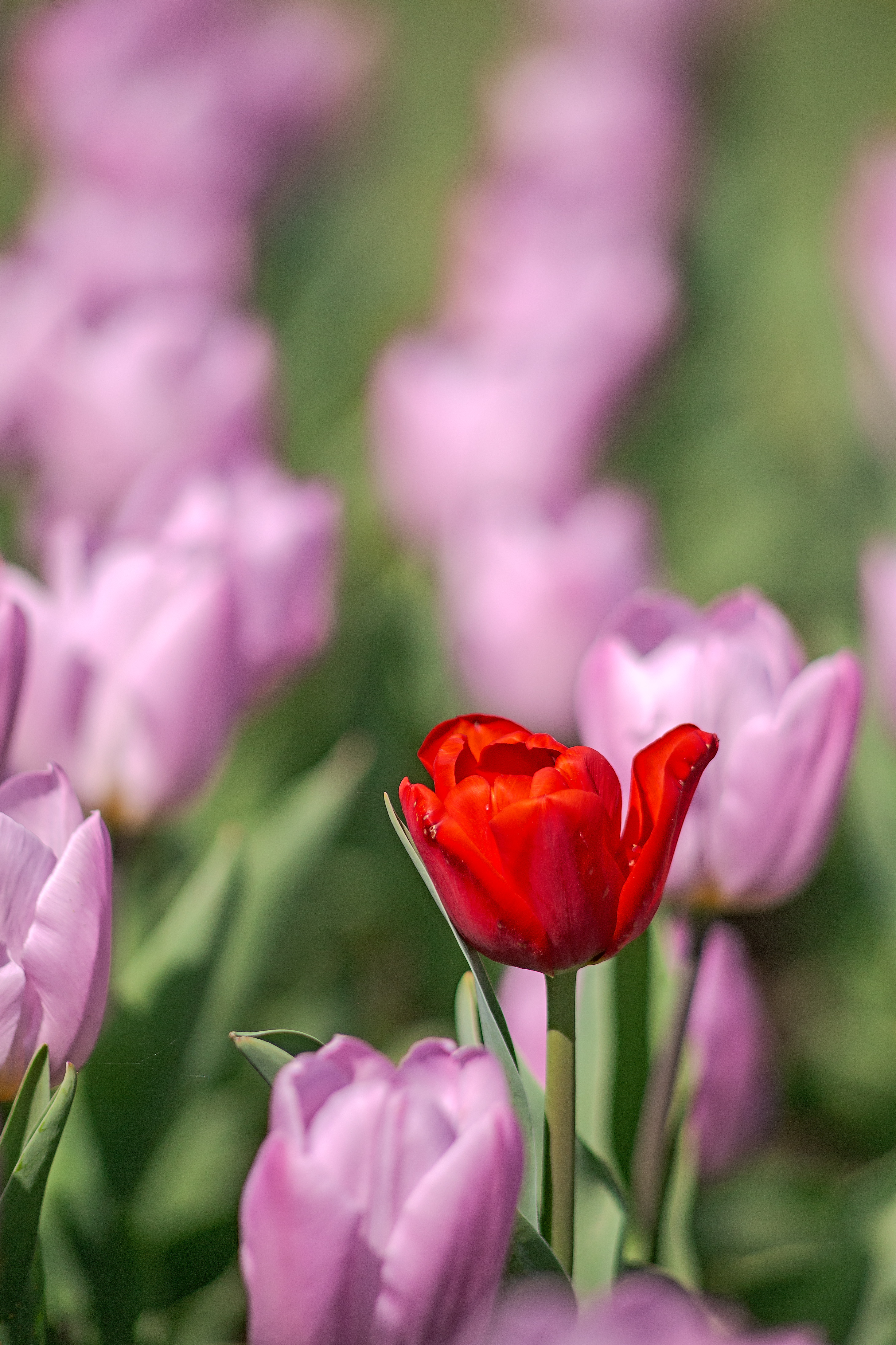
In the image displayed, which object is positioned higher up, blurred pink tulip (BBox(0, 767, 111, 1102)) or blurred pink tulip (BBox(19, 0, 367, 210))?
blurred pink tulip (BBox(19, 0, 367, 210))

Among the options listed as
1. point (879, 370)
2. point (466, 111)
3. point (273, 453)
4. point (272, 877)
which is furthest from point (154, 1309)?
point (466, 111)

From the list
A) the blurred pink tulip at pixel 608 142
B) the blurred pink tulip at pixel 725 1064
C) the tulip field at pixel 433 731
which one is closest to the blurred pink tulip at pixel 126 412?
the tulip field at pixel 433 731

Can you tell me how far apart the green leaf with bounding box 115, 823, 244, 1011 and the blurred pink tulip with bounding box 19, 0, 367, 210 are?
1.19 metres

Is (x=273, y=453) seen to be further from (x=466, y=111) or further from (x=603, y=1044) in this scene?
(x=466, y=111)

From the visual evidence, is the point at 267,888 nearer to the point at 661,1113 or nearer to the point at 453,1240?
the point at 661,1113

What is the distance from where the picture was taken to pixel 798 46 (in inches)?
170

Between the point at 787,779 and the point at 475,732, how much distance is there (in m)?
0.14

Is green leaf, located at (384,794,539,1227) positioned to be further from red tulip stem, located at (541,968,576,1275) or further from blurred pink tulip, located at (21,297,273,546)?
blurred pink tulip, located at (21,297,273,546)

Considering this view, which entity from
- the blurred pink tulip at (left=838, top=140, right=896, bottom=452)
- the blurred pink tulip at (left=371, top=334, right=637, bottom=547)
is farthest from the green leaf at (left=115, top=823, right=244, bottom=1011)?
the blurred pink tulip at (left=838, top=140, right=896, bottom=452)

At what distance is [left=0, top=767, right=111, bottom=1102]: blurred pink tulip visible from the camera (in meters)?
0.39

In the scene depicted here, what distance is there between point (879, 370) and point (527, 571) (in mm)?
845

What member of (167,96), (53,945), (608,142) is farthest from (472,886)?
(608,142)

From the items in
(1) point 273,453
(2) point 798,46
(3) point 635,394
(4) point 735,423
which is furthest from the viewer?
(2) point 798,46

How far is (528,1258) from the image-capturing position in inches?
16.0
